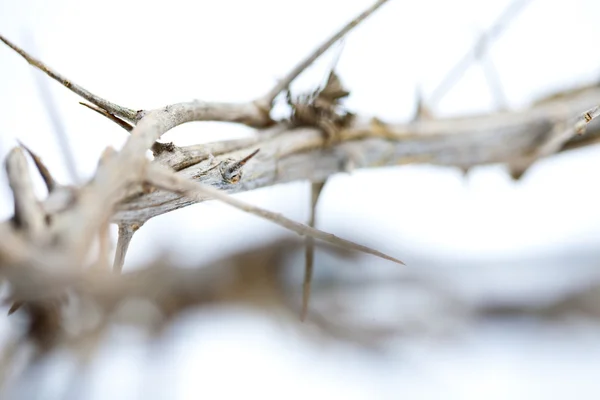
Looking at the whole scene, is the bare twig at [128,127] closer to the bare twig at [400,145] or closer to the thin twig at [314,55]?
the bare twig at [400,145]

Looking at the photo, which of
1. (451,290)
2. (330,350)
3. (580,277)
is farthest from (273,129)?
(580,277)

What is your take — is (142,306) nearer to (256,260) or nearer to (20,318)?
(256,260)

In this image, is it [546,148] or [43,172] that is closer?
[43,172]

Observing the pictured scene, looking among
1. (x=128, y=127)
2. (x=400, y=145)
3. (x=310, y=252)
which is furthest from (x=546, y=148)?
(x=128, y=127)

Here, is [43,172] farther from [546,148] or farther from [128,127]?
[546,148]

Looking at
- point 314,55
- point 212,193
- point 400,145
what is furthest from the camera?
point 400,145

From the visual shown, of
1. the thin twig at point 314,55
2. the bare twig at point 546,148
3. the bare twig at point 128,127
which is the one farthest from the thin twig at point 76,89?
the bare twig at point 546,148

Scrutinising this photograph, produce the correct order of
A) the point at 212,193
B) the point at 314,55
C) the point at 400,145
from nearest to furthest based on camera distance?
the point at 212,193 → the point at 314,55 → the point at 400,145
